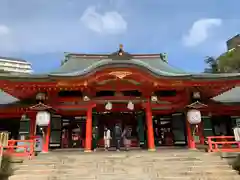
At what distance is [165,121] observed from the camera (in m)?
14.4

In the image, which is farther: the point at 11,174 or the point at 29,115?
the point at 29,115

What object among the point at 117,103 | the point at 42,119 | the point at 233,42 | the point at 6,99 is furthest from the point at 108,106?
the point at 233,42

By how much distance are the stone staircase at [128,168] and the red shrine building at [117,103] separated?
7.73 feet

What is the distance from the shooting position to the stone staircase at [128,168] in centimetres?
751

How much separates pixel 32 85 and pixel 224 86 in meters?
9.74

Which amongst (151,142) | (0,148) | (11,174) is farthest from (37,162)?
(151,142)

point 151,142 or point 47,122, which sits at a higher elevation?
point 47,122

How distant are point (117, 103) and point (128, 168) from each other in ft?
16.4

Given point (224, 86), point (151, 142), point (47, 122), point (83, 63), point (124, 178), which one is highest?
point (83, 63)

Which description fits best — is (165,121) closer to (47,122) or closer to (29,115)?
(47,122)

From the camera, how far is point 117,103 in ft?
41.1

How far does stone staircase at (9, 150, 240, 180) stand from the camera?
751cm

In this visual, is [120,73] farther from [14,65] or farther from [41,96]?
[14,65]

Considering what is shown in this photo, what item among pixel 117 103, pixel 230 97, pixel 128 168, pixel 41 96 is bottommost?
pixel 128 168
